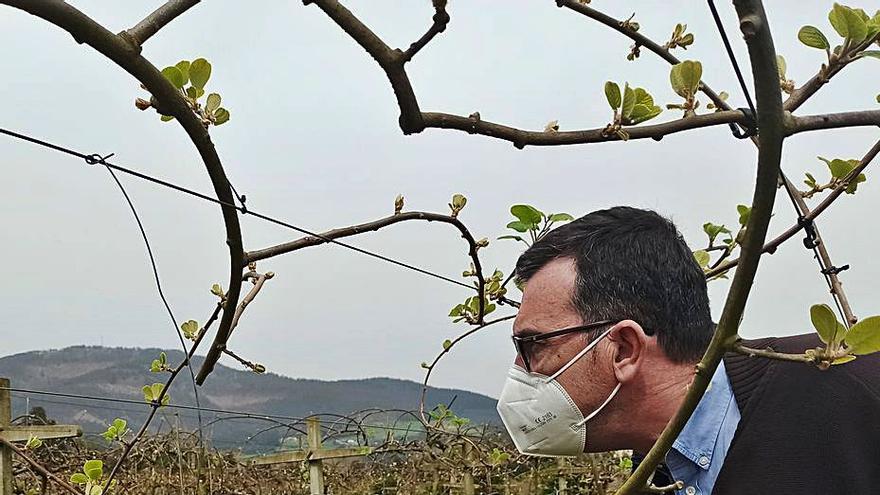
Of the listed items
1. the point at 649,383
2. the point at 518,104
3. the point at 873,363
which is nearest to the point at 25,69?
the point at 518,104

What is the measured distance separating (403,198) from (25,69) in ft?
2.91

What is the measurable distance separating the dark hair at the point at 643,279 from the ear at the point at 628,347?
0.06 ft

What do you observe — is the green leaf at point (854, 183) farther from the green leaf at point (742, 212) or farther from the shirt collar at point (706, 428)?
the shirt collar at point (706, 428)

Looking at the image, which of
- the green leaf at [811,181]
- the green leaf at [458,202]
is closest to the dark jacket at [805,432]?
the green leaf at [811,181]

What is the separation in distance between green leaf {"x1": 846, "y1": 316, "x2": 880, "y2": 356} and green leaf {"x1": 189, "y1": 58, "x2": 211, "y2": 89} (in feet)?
2.46

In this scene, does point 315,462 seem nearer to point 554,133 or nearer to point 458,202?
point 458,202

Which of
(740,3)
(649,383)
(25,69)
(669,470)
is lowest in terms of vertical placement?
(669,470)

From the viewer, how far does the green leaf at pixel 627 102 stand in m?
1.06

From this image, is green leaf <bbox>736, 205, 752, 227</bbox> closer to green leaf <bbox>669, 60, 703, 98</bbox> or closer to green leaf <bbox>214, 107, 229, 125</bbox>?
green leaf <bbox>669, 60, 703, 98</bbox>

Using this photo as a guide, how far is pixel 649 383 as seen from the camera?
4.61 ft

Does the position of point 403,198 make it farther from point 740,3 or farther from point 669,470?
point 740,3

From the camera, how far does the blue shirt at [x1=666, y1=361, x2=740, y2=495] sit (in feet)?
4.44

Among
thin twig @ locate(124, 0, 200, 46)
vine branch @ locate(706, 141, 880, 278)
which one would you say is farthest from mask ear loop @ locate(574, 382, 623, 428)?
thin twig @ locate(124, 0, 200, 46)

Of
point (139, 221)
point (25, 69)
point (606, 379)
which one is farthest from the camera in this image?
point (25, 69)
